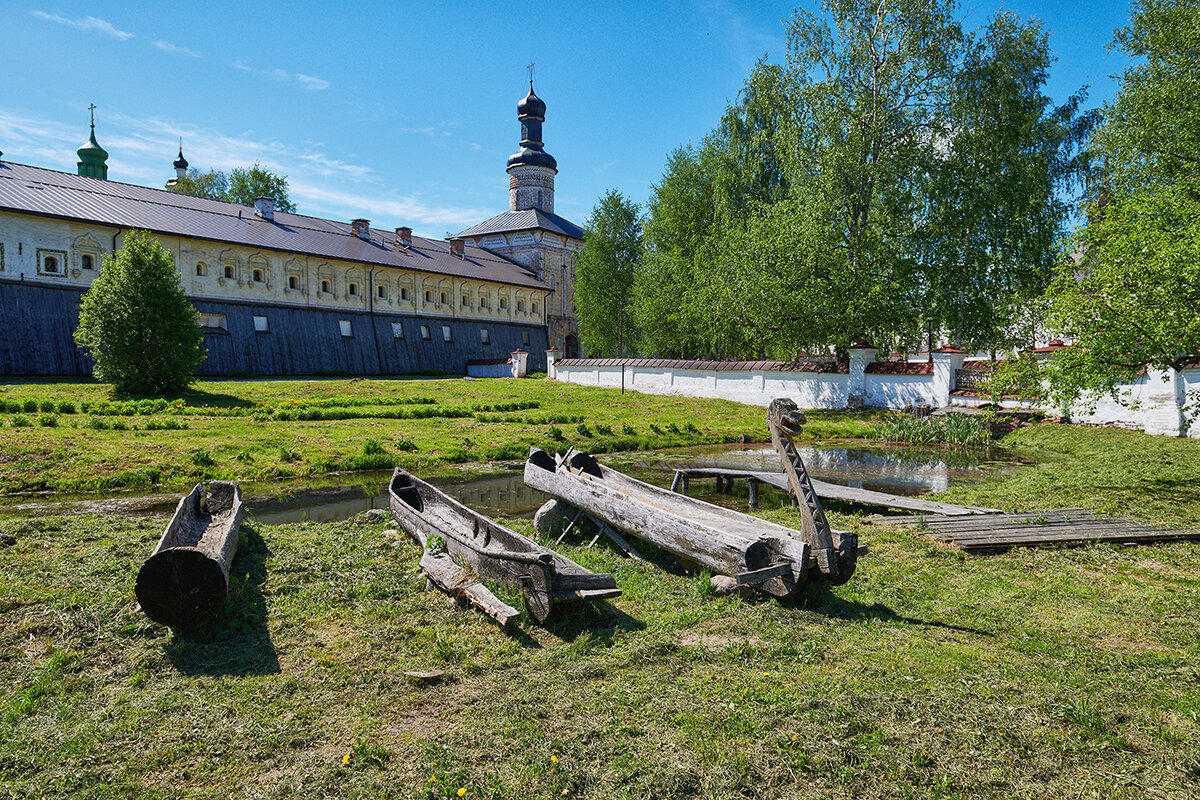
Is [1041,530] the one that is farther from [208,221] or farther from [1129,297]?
[208,221]

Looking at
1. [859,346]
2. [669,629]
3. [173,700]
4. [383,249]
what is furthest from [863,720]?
[383,249]

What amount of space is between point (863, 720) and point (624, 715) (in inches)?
51.0

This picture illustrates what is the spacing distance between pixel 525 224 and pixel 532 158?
5463 millimetres

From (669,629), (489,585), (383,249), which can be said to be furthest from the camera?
(383,249)

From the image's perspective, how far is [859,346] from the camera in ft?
78.3

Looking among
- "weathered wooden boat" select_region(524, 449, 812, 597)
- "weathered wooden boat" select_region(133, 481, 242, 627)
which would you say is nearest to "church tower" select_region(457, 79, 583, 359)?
"weathered wooden boat" select_region(524, 449, 812, 597)

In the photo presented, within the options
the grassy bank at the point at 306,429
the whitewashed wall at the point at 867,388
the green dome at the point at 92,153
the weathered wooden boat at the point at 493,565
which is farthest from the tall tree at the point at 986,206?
the green dome at the point at 92,153

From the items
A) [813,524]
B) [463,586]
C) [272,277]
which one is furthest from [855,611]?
[272,277]

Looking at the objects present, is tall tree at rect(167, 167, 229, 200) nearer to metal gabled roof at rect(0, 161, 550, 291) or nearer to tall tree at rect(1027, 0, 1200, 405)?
metal gabled roof at rect(0, 161, 550, 291)

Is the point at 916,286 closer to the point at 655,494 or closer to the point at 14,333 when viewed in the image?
the point at 655,494

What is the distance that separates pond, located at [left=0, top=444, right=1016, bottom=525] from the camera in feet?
32.0

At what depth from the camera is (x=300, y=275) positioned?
34.7 meters

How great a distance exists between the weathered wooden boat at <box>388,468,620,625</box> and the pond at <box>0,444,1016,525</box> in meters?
2.72

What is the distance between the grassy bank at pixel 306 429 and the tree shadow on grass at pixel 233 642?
7.06 meters
